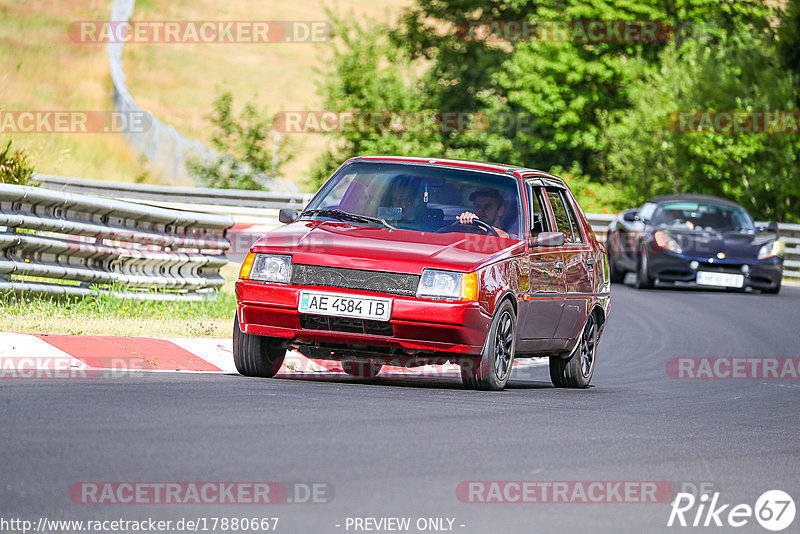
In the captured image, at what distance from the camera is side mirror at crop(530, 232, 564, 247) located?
32.7ft

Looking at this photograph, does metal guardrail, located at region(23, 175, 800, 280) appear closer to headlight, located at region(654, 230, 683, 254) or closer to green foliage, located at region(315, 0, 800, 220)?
green foliage, located at region(315, 0, 800, 220)

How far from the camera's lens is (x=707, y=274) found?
22000mm

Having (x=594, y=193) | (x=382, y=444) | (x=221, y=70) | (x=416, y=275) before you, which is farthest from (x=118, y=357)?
(x=221, y=70)

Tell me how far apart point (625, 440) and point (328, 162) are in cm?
4056

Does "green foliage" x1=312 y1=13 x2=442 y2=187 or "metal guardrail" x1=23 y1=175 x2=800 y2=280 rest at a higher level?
"green foliage" x1=312 y1=13 x2=442 y2=187

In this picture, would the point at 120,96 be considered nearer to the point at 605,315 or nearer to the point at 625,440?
the point at 605,315

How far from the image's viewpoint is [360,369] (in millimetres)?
11023

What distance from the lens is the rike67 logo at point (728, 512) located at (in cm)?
560

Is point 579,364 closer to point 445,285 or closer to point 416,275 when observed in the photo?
point 445,285

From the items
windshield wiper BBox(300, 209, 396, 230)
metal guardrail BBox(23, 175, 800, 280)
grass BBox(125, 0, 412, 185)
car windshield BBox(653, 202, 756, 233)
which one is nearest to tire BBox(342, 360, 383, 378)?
windshield wiper BBox(300, 209, 396, 230)

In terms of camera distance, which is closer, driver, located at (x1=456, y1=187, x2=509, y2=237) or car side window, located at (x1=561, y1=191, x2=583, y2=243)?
driver, located at (x1=456, y1=187, x2=509, y2=237)

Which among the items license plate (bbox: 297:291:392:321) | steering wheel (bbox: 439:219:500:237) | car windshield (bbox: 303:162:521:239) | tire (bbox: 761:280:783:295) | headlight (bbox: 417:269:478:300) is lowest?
tire (bbox: 761:280:783:295)

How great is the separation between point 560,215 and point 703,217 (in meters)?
12.5

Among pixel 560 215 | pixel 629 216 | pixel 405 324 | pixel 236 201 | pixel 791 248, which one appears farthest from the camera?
pixel 236 201
